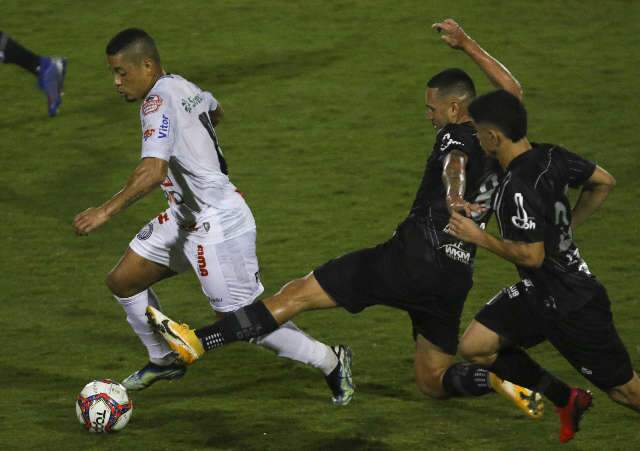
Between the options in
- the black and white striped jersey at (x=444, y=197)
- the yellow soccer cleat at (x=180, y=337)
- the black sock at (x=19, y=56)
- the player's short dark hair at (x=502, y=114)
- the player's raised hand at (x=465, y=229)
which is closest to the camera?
the player's raised hand at (x=465, y=229)

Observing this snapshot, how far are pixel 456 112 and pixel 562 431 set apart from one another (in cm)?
191

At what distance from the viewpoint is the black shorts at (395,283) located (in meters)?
7.68

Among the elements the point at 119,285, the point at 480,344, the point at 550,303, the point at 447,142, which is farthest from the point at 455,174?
the point at 119,285

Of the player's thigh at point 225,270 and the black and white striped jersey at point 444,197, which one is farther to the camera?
the player's thigh at point 225,270

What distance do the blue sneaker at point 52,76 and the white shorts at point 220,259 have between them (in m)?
5.50

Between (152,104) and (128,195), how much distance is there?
2.11 ft

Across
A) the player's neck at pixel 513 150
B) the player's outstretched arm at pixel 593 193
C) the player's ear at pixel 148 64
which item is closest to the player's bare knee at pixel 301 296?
the player's neck at pixel 513 150

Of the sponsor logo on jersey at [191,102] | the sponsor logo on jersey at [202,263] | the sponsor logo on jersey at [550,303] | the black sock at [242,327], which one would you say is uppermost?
the sponsor logo on jersey at [191,102]

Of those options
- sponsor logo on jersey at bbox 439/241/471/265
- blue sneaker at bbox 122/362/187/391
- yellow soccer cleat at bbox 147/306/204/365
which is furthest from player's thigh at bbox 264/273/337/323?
blue sneaker at bbox 122/362/187/391

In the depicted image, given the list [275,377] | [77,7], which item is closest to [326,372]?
[275,377]

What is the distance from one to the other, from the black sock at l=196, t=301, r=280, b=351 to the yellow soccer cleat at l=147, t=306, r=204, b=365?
10 centimetres

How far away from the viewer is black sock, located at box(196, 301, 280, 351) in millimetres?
7621

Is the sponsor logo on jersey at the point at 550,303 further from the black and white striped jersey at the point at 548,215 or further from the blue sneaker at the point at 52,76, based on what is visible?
the blue sneaker at the point at 52,76

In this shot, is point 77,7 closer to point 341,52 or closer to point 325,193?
point 341,52
